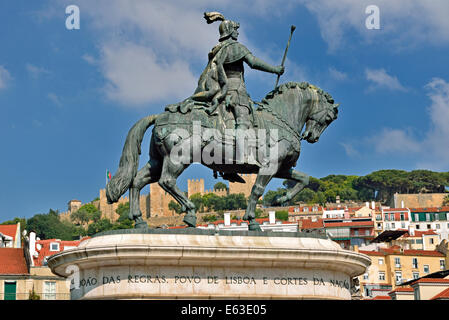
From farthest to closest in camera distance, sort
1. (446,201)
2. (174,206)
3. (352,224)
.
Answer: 1. (174,206)
2. (446,201)
3. (352,224)

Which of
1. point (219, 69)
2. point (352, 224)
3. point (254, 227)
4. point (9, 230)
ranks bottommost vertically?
point (254, 227)

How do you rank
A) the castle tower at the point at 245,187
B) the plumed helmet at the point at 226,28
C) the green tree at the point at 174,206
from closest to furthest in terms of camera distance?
the plumed helmet at the point at 226,28, the castle tower at the point at 245,187, the green tree at the point at 174,206

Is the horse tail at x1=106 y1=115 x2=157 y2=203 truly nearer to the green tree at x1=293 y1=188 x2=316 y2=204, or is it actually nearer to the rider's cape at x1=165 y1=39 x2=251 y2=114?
the rider's cape at x1=165 y1=39 x2=251 y2=114

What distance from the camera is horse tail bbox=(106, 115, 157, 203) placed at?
1509 centimetres

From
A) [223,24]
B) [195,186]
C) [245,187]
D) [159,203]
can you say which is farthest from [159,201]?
[223,24]

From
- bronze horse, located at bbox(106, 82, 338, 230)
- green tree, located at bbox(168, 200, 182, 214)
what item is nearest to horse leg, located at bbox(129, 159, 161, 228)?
bronze horse, located at bbox(106, 82, 338, 230)

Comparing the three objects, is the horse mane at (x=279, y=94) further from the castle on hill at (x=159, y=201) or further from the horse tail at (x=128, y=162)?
the castle on hill at (x=159, y=201)

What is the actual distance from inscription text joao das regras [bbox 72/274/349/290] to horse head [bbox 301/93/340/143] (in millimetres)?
3308

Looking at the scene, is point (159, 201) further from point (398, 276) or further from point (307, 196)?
point (398, 276)

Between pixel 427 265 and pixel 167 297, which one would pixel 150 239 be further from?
pixel 427 265

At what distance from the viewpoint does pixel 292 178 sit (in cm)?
1609

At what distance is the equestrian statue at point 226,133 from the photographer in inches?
587

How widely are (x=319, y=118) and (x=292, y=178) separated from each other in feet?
4.67

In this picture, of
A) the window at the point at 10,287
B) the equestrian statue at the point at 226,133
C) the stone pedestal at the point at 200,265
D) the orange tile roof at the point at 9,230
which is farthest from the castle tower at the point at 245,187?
the stone pedestal at the point at 200,265
